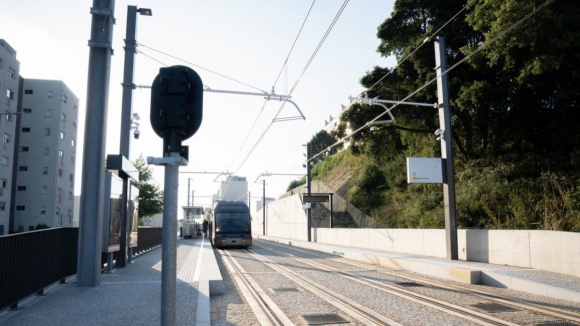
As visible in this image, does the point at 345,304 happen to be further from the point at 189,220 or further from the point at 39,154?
the point at 39,154

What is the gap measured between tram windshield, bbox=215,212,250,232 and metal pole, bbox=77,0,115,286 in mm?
19559

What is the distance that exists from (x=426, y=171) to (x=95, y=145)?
37.7 ft

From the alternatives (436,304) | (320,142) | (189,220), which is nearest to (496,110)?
(436,304)

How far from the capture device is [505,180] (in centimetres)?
2127

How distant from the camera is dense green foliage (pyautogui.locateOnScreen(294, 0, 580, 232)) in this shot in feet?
56.0

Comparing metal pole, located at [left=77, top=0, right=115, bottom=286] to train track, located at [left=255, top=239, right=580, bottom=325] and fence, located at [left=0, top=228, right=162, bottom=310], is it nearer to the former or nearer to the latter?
fence, located at [left=0, top=228, right=162, bottom=310]

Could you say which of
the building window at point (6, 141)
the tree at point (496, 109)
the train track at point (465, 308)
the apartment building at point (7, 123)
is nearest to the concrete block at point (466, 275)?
the train track at point (465, 308)

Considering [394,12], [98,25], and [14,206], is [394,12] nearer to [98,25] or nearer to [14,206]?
[98,25]

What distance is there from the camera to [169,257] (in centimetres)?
364

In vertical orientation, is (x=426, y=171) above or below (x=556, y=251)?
above

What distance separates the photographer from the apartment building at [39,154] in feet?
159

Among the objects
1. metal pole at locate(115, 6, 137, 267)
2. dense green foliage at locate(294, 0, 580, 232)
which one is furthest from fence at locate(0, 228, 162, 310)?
dense green foliage at locate(294, 0, 580, 232)

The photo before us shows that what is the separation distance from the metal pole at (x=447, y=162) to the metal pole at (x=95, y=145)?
37.4 feet

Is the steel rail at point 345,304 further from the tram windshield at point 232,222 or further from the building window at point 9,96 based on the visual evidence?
the building window at point 9,96
